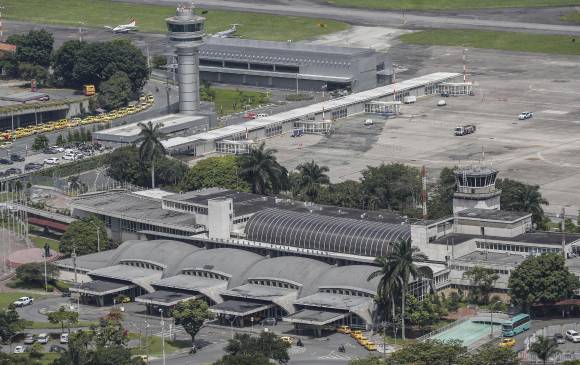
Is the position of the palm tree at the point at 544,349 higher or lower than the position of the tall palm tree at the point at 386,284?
lower

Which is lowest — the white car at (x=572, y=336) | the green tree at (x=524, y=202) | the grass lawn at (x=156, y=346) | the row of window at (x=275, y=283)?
the grass lawn at (x=156, y=346)

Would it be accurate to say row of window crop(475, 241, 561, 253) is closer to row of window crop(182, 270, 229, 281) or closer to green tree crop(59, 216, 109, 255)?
row of window crop(182, 270, 229, 281)

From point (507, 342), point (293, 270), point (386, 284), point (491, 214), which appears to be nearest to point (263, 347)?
point (386, 284)

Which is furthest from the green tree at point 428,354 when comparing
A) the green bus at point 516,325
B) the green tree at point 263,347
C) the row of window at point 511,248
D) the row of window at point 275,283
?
the row of window at point 511,248

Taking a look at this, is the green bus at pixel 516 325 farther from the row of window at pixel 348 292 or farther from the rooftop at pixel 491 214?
the rooftop at pixel 491 214

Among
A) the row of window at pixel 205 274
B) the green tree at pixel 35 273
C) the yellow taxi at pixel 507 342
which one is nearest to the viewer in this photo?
the yellow taxi at pixel 507 342

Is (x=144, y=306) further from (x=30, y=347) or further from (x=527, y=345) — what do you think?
(x=527, y=345)
